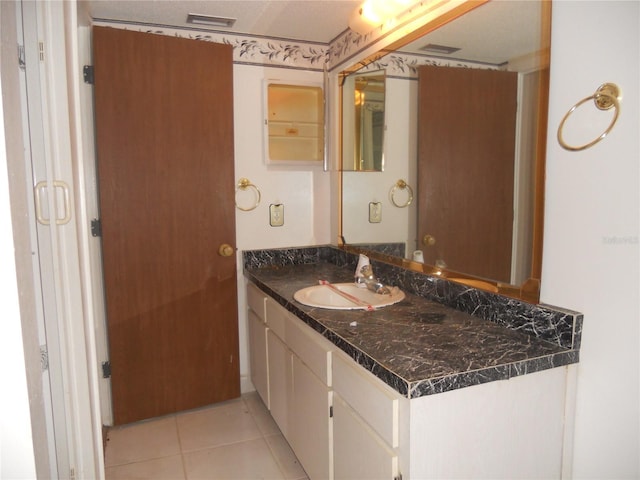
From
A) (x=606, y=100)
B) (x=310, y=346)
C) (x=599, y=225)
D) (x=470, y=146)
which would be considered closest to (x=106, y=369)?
(x=310, y=346)

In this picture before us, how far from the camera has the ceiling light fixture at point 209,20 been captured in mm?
2262

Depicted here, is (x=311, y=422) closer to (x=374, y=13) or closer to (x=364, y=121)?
(x=364, y=121)

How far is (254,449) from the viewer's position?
2182mm

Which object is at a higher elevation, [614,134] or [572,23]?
[572,23]

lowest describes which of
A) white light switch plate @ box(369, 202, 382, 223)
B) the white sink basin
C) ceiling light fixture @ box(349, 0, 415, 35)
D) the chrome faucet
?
the white sink basin

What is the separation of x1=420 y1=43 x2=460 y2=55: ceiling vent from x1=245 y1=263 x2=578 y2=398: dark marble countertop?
0.97m

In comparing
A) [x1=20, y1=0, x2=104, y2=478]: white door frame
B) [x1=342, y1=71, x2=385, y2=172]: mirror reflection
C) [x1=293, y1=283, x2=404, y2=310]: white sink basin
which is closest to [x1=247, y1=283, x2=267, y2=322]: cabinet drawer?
[x1=293, y1=283, x2=404, y2=310]: white sink basin

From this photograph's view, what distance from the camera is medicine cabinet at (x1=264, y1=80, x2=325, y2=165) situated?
2646mm

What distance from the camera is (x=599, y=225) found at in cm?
112

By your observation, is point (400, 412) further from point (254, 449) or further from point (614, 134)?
point (254, 449)

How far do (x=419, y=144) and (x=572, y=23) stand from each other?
Answer: 81 centimetres

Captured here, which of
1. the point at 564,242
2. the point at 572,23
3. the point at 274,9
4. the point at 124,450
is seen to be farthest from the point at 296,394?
the point at 274,9

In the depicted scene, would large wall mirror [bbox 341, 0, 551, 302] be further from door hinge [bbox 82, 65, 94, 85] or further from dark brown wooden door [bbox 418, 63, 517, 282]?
door hinge [bbox 82, 65, 94, 85]

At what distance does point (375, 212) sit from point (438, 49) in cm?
85
